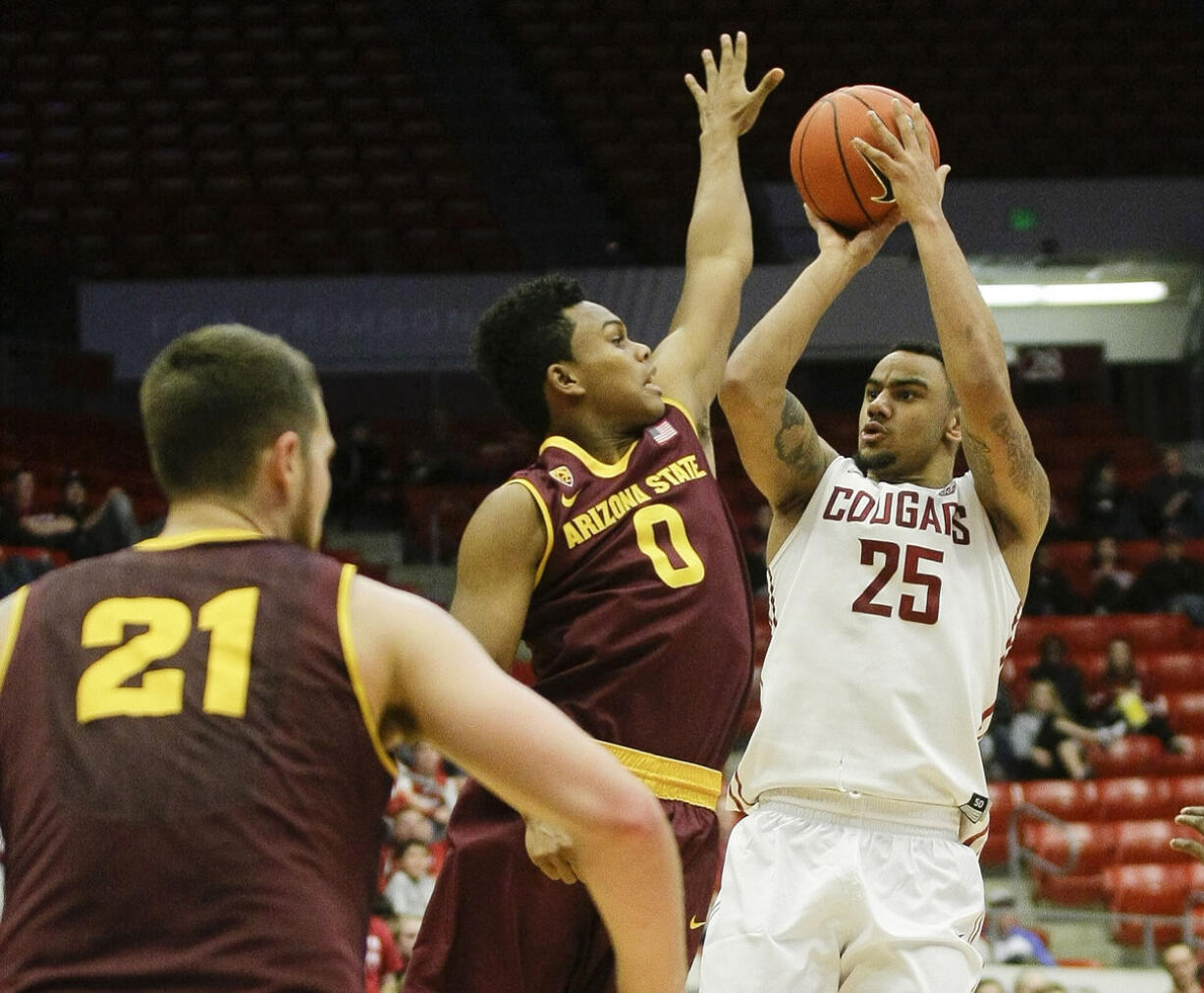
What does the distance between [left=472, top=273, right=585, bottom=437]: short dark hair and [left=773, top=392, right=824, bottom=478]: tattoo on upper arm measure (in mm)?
600

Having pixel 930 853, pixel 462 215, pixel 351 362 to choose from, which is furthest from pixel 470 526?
pixel 462 215

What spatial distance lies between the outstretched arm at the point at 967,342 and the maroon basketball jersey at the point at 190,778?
7.12 feet

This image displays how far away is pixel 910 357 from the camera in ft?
14.1

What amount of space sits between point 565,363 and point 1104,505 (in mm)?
12313

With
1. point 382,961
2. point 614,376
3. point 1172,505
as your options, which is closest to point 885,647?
point 614,376

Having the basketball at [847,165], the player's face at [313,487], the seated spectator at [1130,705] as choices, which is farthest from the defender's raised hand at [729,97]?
the seated spectator at [1130,705]

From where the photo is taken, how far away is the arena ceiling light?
18266mm

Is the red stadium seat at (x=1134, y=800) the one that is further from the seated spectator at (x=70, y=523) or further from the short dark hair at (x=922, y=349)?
the short dark hair at (x=922, y=349)

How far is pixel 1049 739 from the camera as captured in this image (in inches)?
478

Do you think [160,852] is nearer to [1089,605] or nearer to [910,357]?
[910,357]

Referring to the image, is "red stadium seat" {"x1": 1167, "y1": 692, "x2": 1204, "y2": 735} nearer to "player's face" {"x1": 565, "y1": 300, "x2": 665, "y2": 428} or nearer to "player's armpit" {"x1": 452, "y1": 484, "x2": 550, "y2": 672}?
"player's face" {"x1": 565, "y1": 300, "x2": 665, "y2": 428}

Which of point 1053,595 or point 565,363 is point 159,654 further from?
point 1053,595

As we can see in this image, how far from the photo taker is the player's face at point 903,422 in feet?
13.9

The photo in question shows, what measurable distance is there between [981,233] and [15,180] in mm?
9998
